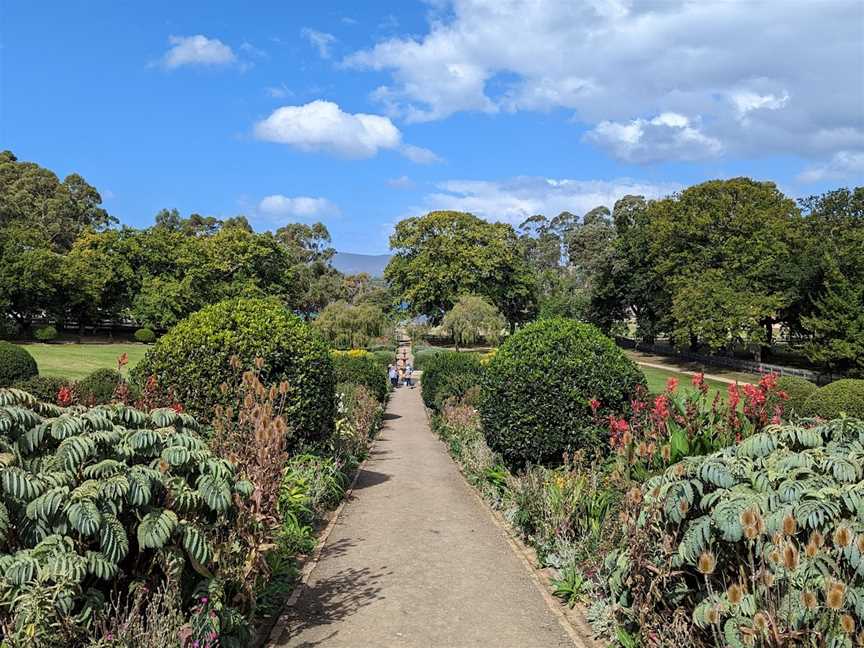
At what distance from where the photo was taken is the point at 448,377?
1927 centimetres

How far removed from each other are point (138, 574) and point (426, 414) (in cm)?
1892

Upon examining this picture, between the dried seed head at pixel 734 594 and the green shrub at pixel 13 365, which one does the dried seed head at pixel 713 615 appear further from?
the green shrub at pixel 13 365

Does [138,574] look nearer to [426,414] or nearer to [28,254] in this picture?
[426,414]

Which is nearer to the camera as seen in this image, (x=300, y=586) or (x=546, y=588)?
(x=300, y=586)

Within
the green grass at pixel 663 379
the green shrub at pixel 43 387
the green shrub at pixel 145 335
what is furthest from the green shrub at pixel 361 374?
the green shrub at pixel 145 335

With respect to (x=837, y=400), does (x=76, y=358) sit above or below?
below

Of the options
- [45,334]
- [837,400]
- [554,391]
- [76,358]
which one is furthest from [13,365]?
[45,334]

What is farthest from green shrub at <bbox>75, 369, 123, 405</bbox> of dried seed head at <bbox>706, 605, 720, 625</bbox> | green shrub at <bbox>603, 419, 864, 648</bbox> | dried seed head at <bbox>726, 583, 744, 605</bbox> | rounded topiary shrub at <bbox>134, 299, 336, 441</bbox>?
dried seed head at <bbox>726, 583, 744, 605</bbox>

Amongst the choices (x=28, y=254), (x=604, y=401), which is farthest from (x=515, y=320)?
(x=604, y=401)

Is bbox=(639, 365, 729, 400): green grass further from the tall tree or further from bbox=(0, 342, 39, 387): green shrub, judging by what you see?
bbox=(0, 342, 39, 387): green shrub

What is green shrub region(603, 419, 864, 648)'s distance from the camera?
118 inches

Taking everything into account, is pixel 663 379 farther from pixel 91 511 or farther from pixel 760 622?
pixel 91 511

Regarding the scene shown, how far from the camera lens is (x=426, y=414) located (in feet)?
73.0

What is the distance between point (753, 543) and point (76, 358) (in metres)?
33.8
